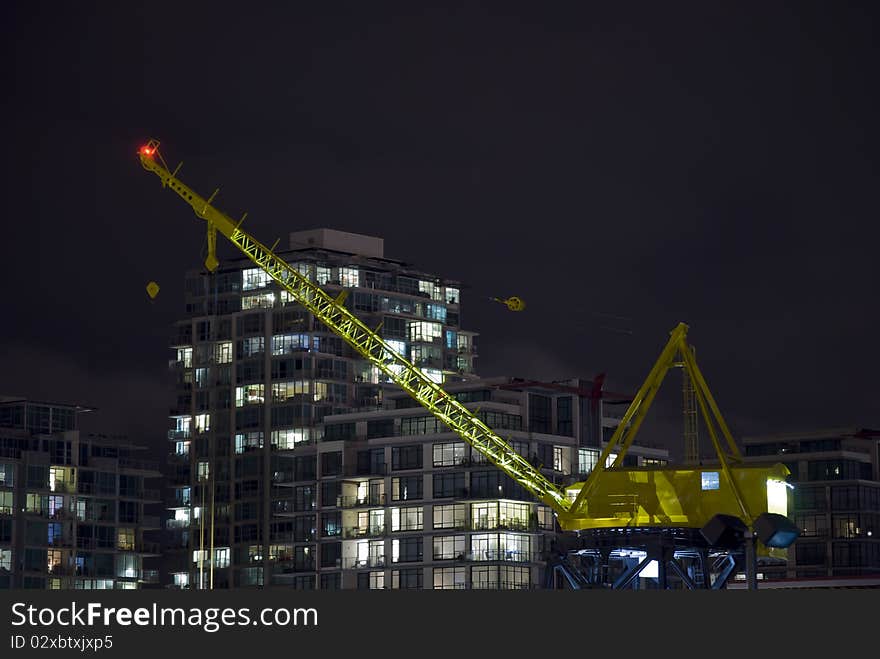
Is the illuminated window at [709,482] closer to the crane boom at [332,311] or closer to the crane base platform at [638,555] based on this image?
the crane base platform at [638,555]

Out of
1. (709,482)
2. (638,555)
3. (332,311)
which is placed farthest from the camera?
(332,311)

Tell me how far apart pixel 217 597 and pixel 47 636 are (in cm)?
670

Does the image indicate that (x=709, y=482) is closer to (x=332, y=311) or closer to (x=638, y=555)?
(x=638, y=555)

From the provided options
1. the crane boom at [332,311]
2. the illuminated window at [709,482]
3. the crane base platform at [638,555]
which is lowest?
the crane base platform at [638,555]

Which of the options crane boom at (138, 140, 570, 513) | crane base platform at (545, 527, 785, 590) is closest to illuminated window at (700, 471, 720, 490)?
crane base platform at (545, 527, 785, 590)

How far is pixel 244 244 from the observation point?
18625cm

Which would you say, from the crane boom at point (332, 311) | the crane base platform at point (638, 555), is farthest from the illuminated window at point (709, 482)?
the crane boom at point (332, 311)

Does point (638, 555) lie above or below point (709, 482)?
below

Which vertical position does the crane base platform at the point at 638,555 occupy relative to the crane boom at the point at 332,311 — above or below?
below

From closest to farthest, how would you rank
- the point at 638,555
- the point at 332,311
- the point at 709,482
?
the point at 709,482, the point at 638,555, the point at 332,311

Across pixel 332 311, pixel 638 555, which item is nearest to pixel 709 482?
pixel 638 555

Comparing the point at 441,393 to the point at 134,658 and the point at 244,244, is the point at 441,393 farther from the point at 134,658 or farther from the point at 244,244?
the point at 134,658

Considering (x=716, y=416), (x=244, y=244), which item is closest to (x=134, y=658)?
(x=716, y=416)

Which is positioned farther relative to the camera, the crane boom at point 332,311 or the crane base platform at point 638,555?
the crane boom at point 332,311
